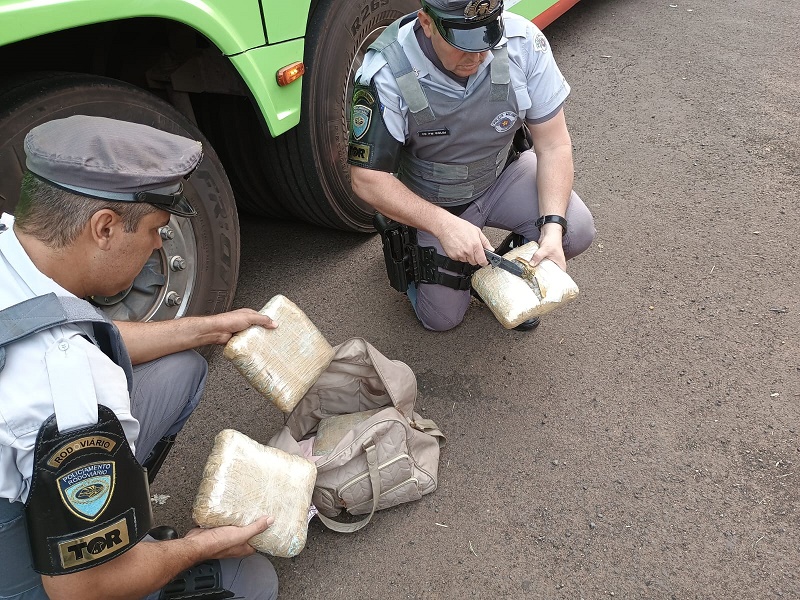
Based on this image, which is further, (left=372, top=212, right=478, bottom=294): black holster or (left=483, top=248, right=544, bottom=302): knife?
(left=372, top=212, right=478, bottom=294): black holster

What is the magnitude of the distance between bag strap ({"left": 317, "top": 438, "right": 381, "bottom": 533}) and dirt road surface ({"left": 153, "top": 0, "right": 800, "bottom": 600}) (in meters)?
0.05

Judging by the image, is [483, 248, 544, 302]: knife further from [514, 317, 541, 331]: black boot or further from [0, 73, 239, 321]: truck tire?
[0, 73, 239, 321]: truck tire

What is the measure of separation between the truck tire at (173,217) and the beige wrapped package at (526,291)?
0.93 m

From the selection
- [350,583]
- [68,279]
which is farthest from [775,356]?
[68,279]

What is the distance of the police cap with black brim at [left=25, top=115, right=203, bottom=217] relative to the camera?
136 centimetres

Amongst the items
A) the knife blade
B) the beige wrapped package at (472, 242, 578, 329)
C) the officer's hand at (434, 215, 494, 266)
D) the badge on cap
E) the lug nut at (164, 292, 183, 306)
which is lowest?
the beige wrapped package at (472, 242, 578, 329)

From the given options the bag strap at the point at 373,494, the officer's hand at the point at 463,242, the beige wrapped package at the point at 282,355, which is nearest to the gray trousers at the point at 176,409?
the beige wrapped package at the point at 282,355

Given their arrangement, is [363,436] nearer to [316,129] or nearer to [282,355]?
[282,355]

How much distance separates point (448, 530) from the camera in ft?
6.81

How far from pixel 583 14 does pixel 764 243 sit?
3078 mm

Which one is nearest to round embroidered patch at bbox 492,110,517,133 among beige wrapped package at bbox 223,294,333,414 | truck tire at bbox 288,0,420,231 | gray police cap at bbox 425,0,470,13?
gray police cap at bbox 425,0,470,13

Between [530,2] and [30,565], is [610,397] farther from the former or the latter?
[530,2]

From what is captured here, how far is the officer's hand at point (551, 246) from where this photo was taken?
2.29 metres

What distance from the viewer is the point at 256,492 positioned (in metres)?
1.76
